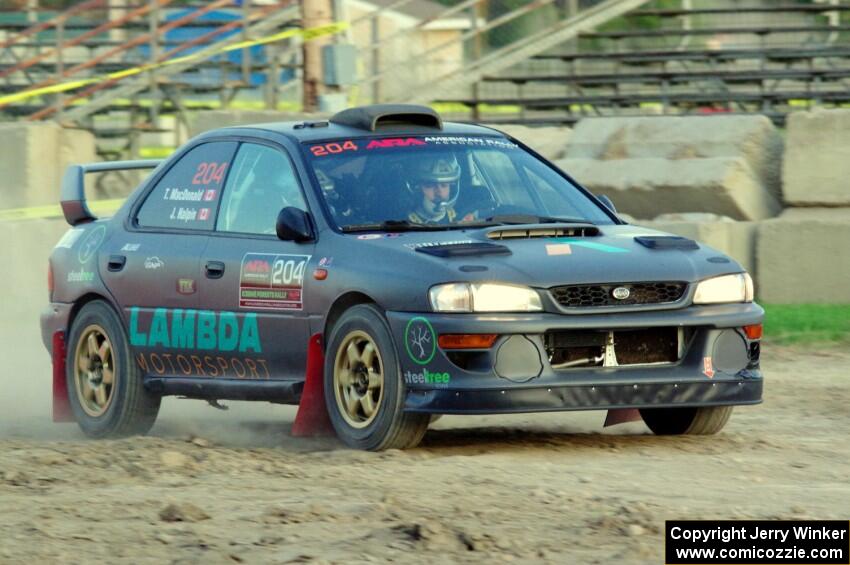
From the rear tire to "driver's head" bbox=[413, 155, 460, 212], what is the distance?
1342 millimetres

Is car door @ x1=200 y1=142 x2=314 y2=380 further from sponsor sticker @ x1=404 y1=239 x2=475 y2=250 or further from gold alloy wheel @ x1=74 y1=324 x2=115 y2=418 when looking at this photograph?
gold alloy wheel @ x1=74 y1=324 x2=115 y2=418

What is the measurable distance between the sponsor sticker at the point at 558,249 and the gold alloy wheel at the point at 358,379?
0.85 m

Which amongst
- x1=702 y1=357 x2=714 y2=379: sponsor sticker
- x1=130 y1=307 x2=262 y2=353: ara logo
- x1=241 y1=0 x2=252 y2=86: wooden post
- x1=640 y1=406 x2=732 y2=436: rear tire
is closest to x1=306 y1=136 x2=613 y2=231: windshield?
x1=130 y1=307 x2=262 y2=353: ara logo

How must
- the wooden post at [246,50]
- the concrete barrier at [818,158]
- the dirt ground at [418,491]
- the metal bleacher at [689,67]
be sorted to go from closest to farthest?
the dirt ground at [418,491], the concrete barrier at [818,158], the wooden post at [246,50], the metal bleacher at [689,67]

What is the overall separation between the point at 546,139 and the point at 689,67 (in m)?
8.40

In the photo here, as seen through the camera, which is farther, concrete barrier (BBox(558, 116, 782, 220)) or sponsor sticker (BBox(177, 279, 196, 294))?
concrete barrier (BBox(558, 116, 782, 220))

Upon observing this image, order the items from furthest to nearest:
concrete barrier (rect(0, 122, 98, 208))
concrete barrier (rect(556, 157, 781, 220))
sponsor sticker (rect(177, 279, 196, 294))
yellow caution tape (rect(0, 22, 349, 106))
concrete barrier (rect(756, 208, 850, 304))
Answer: concrete barrier (rect(0, 122, 98, 208))
yellow caution tape (rect(0, 22, 349, 106))
concrete barrier (rect(556, 157, 781, 220))
concrete barrier (rect(756, 208, 850, 304))
sponsor sticker (rect(177, 279, 196, 294))

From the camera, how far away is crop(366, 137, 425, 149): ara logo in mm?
8461

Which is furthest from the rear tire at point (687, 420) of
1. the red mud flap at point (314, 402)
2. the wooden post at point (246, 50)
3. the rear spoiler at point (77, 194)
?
the wooden post at point (246, 50)

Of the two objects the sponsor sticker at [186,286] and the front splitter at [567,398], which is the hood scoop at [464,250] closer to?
the front splitter at [567,398]

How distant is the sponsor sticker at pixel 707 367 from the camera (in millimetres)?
7625

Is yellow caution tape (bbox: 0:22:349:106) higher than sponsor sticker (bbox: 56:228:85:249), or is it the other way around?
yellow caution tape (bbox: 0:22:349:106)

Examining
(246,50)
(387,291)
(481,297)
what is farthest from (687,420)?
(246,50)

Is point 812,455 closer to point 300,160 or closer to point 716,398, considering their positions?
point 716,398
